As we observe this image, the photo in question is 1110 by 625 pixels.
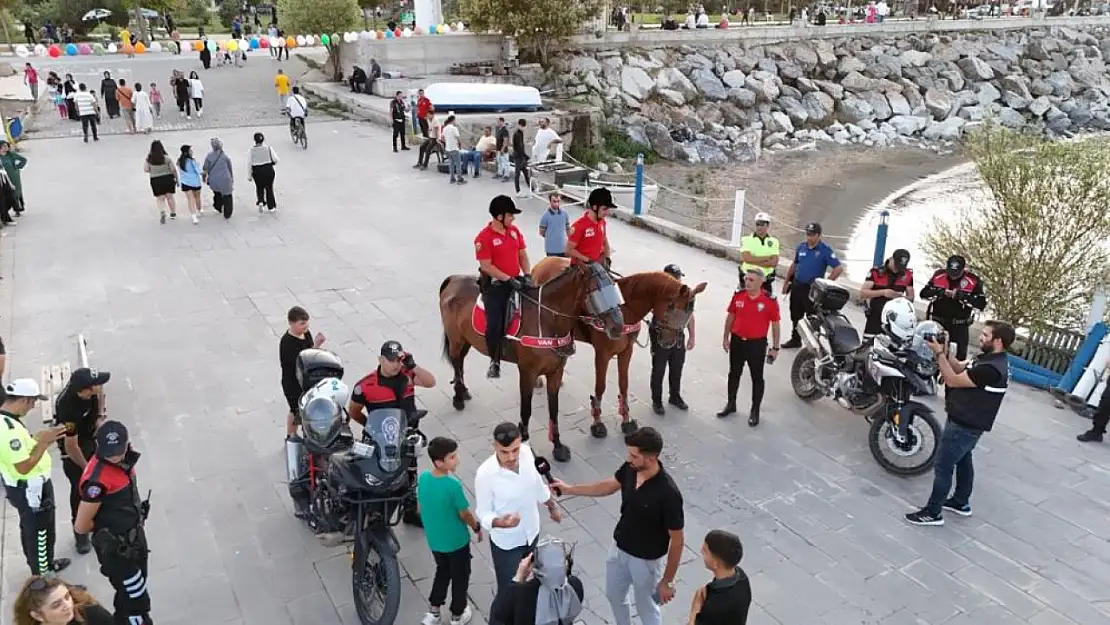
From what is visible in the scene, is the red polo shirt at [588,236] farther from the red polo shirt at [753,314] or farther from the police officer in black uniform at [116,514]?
the police officer in black uniform at [116,514]

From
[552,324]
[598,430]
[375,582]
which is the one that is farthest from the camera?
[598,430]

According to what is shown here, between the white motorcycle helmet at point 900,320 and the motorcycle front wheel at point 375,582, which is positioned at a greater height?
the white motorcycle helmet at point 900,320

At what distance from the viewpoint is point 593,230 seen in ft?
26.8

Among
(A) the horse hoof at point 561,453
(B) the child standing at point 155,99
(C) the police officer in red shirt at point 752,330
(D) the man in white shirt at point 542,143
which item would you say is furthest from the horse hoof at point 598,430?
(B) the child standing at point 155,99

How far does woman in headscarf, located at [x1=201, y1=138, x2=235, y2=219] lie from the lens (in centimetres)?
1365

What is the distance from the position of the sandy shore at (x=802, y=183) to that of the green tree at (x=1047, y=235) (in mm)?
8642

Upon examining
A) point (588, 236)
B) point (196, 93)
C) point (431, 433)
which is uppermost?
point (196, 93)

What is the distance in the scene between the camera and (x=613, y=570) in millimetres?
4652

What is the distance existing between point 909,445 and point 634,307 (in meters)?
2.59

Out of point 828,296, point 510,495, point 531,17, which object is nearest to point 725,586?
point 510,495

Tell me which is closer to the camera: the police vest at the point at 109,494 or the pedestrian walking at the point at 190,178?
the police vest at the point at 109,494

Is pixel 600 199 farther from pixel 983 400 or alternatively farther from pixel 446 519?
pixel 446 519

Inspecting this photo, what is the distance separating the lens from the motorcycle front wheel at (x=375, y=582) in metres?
4.88

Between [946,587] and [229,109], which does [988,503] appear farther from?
[229,109]
